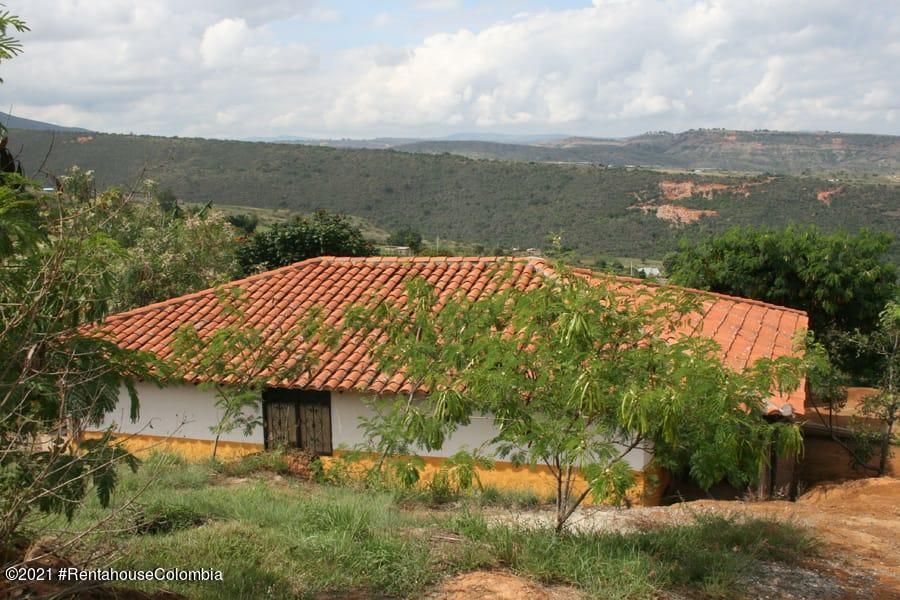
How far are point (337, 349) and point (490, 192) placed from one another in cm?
4894

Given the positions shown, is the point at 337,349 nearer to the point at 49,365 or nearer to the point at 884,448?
the point at 49,365

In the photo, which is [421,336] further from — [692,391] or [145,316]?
[145,316]

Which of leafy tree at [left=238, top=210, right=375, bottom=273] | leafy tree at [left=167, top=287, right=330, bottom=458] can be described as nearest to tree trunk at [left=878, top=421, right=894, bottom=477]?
leafy tree at [left=167, top=287, right=330, bottom=458]

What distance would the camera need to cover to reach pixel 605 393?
5.70 meters

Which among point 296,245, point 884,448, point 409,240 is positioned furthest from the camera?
point 409,240

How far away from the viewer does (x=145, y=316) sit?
1455 cm

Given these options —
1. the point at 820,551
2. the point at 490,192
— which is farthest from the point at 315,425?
the point at 490,192

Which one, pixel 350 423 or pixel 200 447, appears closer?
pixel 350 423

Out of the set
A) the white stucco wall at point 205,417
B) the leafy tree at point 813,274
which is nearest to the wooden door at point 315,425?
the white stucco wall at point 205,417

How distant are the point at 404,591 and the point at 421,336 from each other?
3.86 metres

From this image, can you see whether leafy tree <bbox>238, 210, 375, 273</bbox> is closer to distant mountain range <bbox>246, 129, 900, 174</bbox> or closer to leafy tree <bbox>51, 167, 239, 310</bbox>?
leafy tree <bbox>51, 167, 239, 310</bbox>

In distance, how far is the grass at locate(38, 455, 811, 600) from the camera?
5.36 metres

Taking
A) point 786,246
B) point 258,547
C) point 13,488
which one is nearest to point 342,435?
point 258,547

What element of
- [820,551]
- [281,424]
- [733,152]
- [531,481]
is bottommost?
[531,481]
